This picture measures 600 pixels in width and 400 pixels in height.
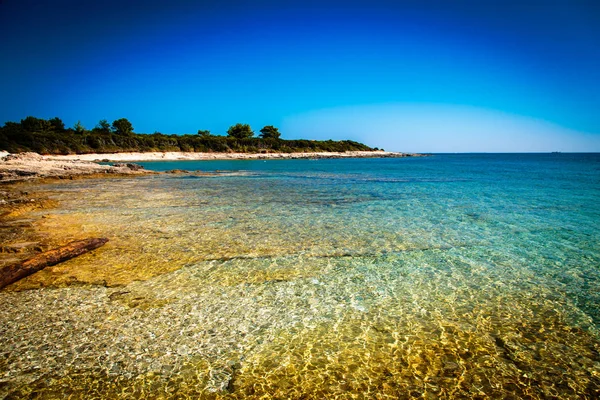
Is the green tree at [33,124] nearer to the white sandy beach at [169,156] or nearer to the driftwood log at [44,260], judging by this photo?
the white sandy beach at [169,156]

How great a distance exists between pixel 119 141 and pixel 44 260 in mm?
81780

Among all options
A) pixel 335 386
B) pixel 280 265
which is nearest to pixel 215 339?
pixel 335 386

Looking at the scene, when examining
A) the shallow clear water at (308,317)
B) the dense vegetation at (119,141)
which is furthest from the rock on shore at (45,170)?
the dense vegetation at (119,141)

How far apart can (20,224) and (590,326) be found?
14.6 meters

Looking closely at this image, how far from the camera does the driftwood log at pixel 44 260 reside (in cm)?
611

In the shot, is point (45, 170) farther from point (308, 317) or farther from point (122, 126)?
point (122, 126)

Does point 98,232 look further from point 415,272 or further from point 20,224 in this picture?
point 415,272

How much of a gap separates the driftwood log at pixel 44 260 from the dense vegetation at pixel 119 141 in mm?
63056

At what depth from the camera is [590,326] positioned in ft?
15.8

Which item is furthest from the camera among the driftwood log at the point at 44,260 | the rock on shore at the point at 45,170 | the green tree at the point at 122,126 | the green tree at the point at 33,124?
the green tree at the point at 122,126

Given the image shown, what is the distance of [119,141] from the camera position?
254 feet

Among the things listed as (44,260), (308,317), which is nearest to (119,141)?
(44,260)

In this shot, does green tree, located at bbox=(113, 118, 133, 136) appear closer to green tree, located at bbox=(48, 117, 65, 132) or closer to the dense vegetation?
the dense vegetation

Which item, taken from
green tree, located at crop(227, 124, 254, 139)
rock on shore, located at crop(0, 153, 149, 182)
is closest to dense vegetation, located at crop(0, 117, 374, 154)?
green tree, located at crop(227, 124, 254, 139)
